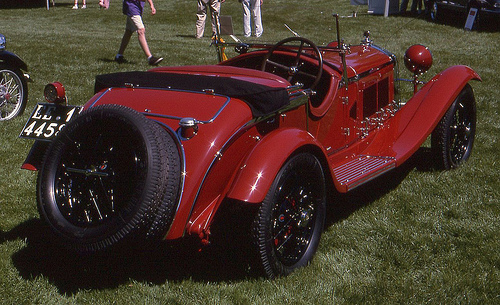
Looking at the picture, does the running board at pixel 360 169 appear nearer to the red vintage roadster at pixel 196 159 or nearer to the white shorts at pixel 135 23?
the red vintage roadster at pixel 196 159

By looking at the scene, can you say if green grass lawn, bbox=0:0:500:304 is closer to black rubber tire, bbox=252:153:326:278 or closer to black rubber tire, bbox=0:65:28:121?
black rubber tire, bbox=252:153:326:278

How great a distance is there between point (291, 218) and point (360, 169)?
3.30 feet

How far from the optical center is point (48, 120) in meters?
3.78

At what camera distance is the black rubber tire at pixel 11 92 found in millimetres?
6578

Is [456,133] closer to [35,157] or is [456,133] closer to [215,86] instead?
[215,86]

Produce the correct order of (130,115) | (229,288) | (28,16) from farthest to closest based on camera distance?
1. (28,16)
2. (229,288)
3. (130,115)

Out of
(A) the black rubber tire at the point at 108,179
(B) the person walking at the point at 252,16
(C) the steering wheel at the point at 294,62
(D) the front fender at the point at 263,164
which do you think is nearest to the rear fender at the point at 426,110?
(C) the steering wheel at the point at 294,62

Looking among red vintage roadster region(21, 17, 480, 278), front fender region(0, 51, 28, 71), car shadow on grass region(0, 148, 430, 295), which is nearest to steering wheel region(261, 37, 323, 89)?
red vintage roadster region(21, 17, 480, 278)

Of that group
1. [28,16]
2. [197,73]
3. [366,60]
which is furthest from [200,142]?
[28,16]

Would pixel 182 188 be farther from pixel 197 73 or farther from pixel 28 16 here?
pixel 28 16

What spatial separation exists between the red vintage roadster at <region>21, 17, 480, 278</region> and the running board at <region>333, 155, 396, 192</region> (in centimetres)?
1

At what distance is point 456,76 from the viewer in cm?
506

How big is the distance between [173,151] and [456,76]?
10.4 feet

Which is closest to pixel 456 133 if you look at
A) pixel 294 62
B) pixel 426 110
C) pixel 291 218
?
pixel 426 110
